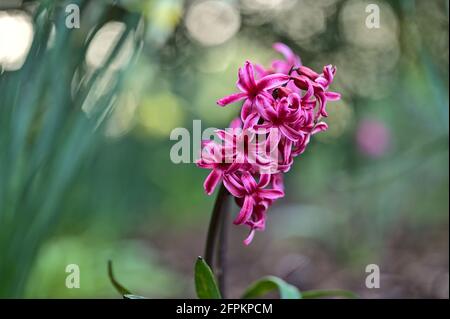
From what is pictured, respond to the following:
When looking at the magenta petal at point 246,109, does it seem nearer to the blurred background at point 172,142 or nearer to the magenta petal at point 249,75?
the magenta petal at point 249,75

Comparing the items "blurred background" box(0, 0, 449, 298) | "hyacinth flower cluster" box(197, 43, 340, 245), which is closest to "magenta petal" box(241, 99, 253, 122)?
"hyacinth flower cluster" box(197, 43, 340, 245)

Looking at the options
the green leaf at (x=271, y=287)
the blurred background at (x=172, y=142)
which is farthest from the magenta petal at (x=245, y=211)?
the blurred background at (x=172, y=142)

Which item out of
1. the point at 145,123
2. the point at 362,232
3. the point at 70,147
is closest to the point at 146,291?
the point at 362,232

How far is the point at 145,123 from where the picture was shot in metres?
2.63

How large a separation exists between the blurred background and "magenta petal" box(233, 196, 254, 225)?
10.3 inches

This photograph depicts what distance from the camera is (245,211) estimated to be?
0.50 m

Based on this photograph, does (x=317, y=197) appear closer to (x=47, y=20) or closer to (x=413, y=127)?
(x=413, y=127)

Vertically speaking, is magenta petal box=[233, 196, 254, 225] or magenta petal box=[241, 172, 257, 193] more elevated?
magenta petal box=[241, 172, 257, 193]

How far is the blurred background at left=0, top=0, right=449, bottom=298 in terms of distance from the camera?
688 millimetres

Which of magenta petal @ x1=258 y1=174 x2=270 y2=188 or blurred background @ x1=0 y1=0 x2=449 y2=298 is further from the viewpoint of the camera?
blurred background @ x1=0 y1=0 x2=449 y2=298

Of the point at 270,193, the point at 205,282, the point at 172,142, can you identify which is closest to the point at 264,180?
the point at 270,193

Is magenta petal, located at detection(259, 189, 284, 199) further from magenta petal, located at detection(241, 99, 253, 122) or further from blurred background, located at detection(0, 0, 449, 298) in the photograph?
blurred background, located at detection(0, 0, 449, 298)

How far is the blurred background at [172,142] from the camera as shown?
0.69 m

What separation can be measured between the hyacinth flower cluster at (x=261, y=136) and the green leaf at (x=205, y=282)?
2.6 inches
